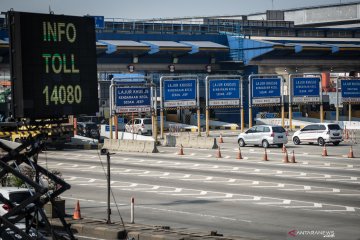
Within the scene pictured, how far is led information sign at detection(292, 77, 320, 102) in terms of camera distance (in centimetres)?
6869

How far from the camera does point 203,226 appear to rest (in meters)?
23.8

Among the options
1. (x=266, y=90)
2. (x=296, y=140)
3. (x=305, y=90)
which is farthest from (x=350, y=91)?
(x=296, y=140)

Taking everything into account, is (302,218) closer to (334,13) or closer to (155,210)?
Answer: (155,210)

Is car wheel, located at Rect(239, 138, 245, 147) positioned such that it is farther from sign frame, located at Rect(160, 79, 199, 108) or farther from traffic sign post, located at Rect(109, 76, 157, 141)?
sign frame, located at Rect(160, 79, 199, 108)

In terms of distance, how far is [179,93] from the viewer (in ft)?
209

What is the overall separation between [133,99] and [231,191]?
27625 millimetres

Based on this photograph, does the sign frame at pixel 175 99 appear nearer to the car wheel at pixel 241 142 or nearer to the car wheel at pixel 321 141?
the car wheel at pixel 241 142

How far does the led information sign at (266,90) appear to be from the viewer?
67.2m

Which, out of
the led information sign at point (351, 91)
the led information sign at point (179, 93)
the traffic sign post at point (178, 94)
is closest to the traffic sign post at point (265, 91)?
the traffic sign post at point (178, 94)

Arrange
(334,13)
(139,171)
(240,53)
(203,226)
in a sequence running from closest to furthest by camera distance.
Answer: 1. (203,226)
2. (139,171)
3. (240,53)
4. (334,13)

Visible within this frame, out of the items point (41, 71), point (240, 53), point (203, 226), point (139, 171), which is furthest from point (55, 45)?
point (240, 53)

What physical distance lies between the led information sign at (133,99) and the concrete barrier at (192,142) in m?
3.18

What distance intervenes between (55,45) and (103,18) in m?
53.3

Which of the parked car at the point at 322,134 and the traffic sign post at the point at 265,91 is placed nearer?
the parked car at the point at 322,134
